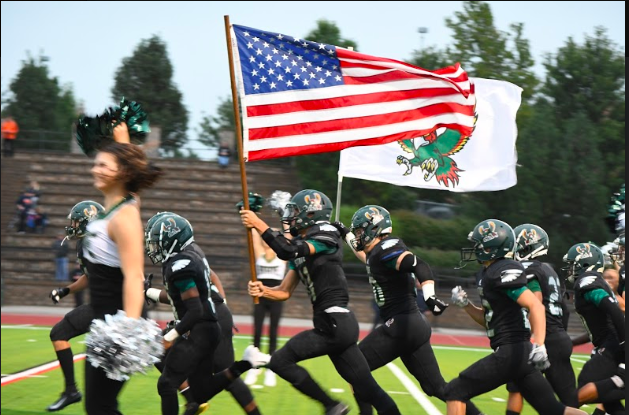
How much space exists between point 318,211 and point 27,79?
2119 inches

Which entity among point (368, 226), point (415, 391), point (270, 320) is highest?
point (368, 226)

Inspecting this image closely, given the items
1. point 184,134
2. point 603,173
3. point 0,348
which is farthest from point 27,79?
point 0,348

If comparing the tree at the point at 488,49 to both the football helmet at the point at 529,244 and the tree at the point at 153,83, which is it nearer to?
the tree at the point at 153,83

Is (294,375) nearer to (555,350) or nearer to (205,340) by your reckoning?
(205,340)

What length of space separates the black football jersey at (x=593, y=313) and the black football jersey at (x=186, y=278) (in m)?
3.23

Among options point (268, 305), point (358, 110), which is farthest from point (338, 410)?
point (268, 305)

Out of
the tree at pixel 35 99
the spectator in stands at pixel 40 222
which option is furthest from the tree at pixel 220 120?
the spectator in stands at pixel 40 222

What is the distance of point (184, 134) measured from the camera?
5544 cm

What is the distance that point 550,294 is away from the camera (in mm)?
8211

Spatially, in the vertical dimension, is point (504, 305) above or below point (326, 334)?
above

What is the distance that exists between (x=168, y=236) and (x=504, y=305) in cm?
257

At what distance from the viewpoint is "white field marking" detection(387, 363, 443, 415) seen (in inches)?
387

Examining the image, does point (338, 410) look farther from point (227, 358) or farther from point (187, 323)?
point (187, 323)

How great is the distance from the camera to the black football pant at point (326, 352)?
743 cm
